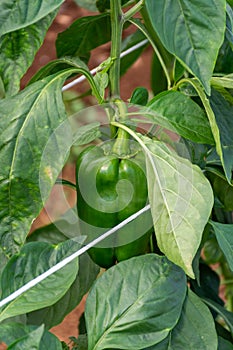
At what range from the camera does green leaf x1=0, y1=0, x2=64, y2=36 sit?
2.34 ft

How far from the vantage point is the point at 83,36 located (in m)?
1.07

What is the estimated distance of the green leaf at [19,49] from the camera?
2.70ft

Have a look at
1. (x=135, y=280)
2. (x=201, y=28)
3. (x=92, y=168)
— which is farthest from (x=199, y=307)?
(x=201, y=28)

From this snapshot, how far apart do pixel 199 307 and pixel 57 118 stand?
0.98ft

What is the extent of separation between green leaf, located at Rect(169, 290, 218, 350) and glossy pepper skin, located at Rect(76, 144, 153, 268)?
0.10 metres

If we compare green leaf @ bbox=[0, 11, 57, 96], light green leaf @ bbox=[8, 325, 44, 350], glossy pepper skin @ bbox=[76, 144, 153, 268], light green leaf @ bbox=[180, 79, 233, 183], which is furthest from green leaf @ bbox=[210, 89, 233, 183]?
light green leaf @ bbox=[8, 325, 44, 350]

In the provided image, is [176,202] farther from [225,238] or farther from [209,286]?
[209,286]

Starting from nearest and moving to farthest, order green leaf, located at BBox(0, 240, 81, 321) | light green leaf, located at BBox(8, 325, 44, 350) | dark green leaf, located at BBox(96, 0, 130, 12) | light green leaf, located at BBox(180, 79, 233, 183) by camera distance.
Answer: light green leaf, located at BBox(8, 325, 44, 350), green leaf, located at BBox(0, 240, 81, 321), light green leaf, located at BBox(180, 79, 233, 183), dark green leaf, located at BBox(96, 0, 130, 12)

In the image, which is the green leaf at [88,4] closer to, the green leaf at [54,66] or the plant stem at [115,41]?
the green leaf at [54,66]

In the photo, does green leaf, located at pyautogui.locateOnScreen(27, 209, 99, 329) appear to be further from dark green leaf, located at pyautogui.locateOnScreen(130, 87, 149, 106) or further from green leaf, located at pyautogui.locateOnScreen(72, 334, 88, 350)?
dark green leaf, located at pyautogui.locateOnScreen(130, 87, 149, 106)

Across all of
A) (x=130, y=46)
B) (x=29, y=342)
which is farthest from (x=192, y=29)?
(x=130, y=46)

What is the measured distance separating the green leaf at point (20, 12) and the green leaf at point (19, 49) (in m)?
0.10

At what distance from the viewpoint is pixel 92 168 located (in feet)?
2.73

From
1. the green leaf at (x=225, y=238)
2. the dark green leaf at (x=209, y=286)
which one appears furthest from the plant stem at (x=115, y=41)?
the dark green leaf at (x=209, y=286)
